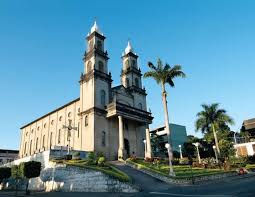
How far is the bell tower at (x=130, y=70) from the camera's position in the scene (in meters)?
53.0

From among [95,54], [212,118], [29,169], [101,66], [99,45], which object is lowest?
[29,169]

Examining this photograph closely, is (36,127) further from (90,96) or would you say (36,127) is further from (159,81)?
(159,81)

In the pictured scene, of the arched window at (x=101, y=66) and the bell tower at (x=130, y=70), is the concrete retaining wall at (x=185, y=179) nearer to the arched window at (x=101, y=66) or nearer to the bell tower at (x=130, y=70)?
the arched window at (x=101, y=66)

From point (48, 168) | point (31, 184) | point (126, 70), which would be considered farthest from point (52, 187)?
point (126, 70)

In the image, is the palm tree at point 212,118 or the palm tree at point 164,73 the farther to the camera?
the palm tree at point 212,118

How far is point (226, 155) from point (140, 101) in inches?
839

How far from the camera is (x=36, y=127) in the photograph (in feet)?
198

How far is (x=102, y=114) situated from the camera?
42.6 m

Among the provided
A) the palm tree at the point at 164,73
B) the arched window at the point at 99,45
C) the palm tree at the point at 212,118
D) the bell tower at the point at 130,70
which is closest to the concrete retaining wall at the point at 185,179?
the palm tree at the point at 164,73

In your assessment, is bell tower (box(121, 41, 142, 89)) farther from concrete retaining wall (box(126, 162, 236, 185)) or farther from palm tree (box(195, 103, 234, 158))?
concrete retaining wall (box(126, 162, 236, 185))

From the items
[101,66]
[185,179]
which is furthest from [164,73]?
[101,66]

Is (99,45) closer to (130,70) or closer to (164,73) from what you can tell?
(130,70)

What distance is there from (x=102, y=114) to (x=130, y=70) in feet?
47.8

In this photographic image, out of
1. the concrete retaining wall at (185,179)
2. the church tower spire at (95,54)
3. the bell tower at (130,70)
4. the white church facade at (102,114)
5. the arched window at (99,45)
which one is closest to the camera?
the concrete retaining wall at (185,179)
